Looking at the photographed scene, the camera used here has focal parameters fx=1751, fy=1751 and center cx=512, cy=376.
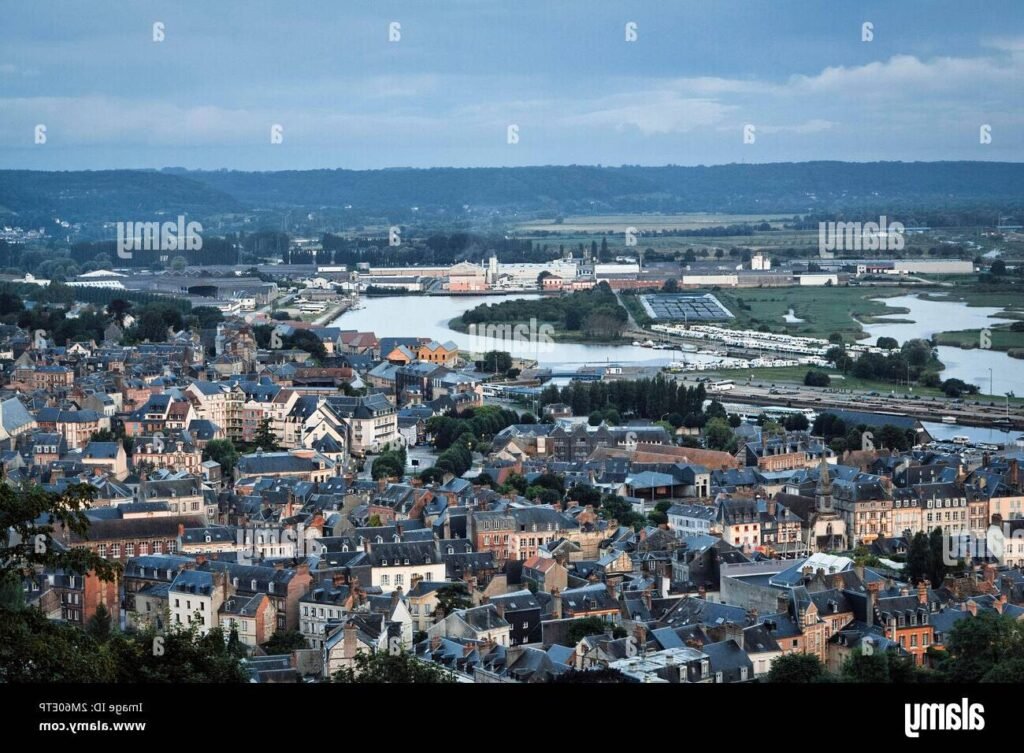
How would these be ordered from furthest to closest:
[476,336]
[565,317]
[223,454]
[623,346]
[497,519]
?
[565,317]
[476,336]
[623,346]
[223,454]
[497,519]

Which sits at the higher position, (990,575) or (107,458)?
(107,458)

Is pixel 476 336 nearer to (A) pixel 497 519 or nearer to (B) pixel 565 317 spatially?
(B) pixel 565 317

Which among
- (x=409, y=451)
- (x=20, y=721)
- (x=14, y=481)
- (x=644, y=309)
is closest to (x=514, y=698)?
(x=20, y=721)

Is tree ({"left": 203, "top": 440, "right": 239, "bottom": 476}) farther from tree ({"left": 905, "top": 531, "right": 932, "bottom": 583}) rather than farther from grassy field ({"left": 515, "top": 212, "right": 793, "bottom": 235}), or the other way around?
grassy field ({"left": 515, "top": 212, "right": 793, "bottom": 235})

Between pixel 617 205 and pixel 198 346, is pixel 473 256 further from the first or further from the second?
pixel 617 205

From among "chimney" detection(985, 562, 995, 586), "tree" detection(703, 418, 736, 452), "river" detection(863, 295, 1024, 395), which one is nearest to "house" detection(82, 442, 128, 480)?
"tree" detection(703, 418, 736, 452)

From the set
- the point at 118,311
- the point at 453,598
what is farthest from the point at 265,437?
the point at 118,311

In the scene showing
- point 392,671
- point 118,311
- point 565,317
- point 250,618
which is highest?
point 118,311
